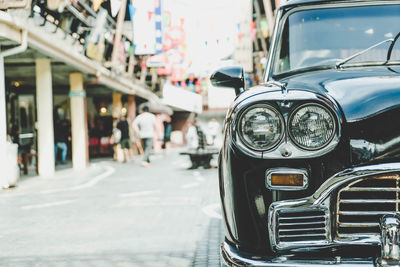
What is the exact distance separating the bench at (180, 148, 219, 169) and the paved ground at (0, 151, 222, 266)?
3.33m

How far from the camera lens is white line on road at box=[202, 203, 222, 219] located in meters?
6.17

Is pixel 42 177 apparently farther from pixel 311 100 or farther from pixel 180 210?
pixel 311 100

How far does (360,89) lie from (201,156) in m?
11.1

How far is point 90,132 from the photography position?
2383cm

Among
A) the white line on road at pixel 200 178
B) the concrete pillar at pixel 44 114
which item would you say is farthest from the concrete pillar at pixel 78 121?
the white line on road at pixel 200 178

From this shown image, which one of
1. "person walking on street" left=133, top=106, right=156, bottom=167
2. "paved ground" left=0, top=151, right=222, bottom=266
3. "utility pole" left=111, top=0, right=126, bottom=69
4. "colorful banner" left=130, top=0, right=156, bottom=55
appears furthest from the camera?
"utility pole" left=111, top=0, right=126, bottom=69

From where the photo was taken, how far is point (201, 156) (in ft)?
43.5

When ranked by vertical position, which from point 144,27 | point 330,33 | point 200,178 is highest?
point 144,27

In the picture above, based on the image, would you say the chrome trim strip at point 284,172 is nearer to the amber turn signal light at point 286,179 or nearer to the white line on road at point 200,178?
the amber turn signal light at point 286,179

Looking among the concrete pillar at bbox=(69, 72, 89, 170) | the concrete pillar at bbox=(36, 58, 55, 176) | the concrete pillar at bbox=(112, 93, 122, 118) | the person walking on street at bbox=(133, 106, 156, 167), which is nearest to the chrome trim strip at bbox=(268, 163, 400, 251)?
the concrete pillar at bbox=(36, 58, 55, 176)

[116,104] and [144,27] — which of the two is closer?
[144,27]

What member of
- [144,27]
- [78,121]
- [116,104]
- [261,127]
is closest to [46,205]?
[261,127]

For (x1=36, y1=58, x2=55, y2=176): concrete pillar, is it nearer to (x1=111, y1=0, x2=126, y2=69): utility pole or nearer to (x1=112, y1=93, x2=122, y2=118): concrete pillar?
(x1=111, y1=0, x2=126, y2=69): utility pole

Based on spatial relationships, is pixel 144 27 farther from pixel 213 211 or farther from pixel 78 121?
pixel 213 211
